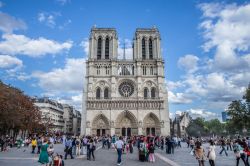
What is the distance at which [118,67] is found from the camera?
68.3 meters

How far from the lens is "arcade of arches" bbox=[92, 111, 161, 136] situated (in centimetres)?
6378

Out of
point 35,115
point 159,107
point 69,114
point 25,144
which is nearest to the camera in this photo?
point 25,144

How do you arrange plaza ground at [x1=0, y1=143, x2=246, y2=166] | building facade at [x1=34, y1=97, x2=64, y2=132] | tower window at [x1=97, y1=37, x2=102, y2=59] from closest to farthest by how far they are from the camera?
plaza ground at [x1=0, y1=143, x2=246, y2=166] → tower window at [x1=97, y1=37, x2=102, y2=59] → building facade at [x1=34, y1=97, x2=64, y2=132]

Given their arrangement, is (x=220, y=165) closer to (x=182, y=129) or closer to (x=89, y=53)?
(x=89, y=53)

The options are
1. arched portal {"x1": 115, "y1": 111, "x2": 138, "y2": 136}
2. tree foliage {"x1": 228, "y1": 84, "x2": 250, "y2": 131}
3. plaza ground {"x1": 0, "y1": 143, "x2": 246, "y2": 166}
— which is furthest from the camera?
arched portal {"x1": 115, "y1": 111, "x2": 138, "y2": 136}

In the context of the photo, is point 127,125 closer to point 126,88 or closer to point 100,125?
point 100,125

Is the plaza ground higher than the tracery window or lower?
lower

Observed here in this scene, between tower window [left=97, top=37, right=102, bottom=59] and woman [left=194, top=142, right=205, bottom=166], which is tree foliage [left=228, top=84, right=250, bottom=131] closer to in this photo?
woman [left=194, top=142, right=205, bottom=166]

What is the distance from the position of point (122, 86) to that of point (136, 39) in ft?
42.1

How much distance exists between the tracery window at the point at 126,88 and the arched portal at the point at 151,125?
23.5 feet

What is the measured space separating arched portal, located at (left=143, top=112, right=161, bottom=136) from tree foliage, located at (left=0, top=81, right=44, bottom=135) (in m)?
24.9

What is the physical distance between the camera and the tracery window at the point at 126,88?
66.7m

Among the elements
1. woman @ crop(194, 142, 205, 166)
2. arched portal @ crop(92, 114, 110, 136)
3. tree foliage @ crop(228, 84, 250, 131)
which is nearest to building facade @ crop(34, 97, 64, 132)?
arched portal @ crop(92, 114, 110, 136)

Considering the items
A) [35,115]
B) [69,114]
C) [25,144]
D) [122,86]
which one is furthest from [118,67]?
[69,114]
